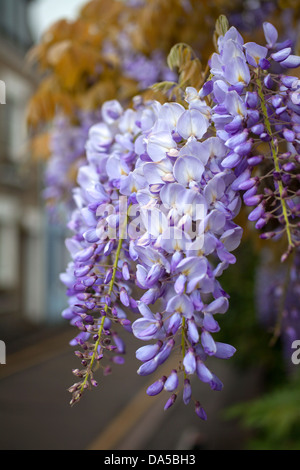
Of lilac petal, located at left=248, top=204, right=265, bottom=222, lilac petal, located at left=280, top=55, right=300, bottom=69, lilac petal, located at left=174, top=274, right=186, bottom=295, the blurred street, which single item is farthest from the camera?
the blurred street

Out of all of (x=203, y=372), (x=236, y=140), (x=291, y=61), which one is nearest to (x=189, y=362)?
(x=203, y=372)

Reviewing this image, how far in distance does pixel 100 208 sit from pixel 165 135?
0.74 ft

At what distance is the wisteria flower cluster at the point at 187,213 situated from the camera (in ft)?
2.85

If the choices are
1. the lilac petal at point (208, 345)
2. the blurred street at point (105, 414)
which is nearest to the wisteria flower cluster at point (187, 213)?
the lilac petal at point (208, 345)

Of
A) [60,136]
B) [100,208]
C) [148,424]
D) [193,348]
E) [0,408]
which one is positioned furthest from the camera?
[0,408]

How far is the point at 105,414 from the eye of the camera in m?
7.55

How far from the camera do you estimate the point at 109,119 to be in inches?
54.0

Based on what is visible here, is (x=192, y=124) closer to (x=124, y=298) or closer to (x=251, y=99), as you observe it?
(x=251, y=99)

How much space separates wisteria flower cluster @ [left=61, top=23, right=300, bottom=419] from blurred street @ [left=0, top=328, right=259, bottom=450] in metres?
3.68

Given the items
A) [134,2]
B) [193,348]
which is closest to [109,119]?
[193,348]

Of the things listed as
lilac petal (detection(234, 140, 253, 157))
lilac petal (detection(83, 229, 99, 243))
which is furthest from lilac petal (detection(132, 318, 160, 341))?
lilac petal (detection(234, 140, 253, 157))

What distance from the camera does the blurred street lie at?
6.04 metres

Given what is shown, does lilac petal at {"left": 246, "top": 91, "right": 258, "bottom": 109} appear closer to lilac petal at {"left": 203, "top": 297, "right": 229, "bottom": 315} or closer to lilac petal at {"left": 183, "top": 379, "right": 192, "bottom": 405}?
lilac petal at {"left": 203, "top": 297, "right": 229, "bottom": 315}
